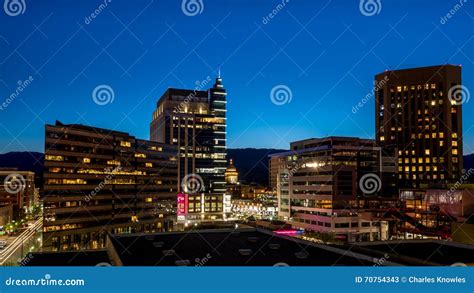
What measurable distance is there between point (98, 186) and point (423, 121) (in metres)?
63.3

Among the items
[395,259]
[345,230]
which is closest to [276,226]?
[345,230]

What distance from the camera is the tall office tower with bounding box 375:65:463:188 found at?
264ft

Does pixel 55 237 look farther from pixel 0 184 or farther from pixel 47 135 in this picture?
pixel 0 184

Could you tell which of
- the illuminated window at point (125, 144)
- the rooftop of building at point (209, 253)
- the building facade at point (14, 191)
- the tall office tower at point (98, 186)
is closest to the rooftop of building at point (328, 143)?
the tall office tower at point (98, 186)

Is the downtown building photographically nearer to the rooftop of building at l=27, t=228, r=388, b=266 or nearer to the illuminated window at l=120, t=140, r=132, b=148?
the illuminated window at l=120, t=140, r=132, b=148

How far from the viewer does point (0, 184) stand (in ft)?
302

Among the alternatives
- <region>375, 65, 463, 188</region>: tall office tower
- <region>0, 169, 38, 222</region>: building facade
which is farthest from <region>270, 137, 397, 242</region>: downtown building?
<region>0, 169, 38, 222</region>: building facade

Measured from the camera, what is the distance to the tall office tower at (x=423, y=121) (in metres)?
80.6

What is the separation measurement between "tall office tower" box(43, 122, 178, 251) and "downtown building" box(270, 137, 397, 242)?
66.6ft

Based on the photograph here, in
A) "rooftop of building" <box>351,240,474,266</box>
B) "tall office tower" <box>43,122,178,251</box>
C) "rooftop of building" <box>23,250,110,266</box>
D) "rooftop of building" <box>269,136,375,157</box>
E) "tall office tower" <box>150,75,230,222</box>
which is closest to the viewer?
"rooftop of building" <box>351,240,474,266</box>

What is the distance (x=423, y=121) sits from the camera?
8419cm

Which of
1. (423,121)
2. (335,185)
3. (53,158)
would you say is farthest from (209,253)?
(423,121)

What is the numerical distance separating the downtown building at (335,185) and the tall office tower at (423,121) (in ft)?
53.8

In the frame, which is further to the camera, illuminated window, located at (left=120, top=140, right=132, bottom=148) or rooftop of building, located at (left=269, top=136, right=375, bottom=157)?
illuminated window, located at (left=120, top=140, right=132, bottom=148)
